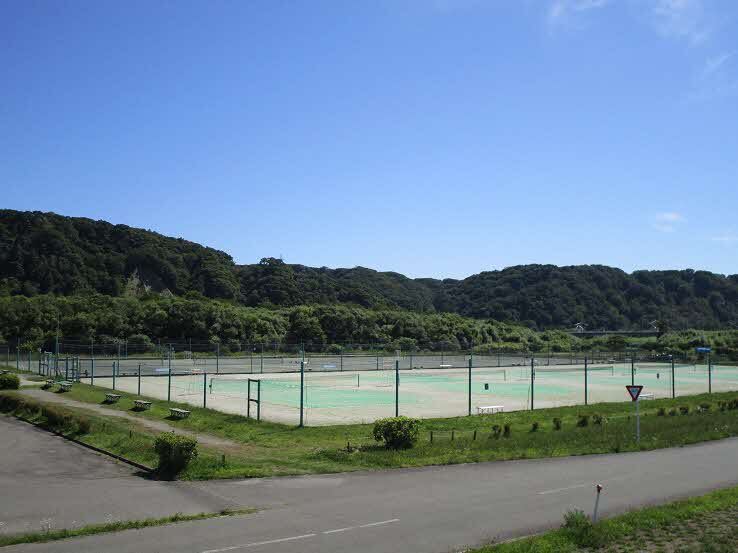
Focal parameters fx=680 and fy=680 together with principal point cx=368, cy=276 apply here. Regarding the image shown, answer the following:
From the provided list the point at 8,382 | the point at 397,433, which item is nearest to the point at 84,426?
the point at 397,433

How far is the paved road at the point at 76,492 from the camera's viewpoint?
10680mm

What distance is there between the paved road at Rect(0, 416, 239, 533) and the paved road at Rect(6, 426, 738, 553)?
0.78m

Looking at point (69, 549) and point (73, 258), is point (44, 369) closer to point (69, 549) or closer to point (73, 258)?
point (69, 549)

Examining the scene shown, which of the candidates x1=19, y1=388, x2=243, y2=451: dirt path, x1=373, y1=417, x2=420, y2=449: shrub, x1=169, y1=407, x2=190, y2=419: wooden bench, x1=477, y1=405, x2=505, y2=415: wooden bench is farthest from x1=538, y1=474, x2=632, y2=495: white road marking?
x1=169, y1=407, x2=190, y2=419: wooden bench

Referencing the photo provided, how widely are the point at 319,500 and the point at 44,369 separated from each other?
41.4 m

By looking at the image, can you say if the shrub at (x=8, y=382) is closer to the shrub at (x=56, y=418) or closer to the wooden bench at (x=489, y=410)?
the shrub at (x=56, y=418)

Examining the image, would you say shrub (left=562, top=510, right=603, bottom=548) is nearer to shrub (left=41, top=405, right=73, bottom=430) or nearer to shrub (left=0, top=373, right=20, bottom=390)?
shrub (left=41, top=405, right=73, bottom=430)

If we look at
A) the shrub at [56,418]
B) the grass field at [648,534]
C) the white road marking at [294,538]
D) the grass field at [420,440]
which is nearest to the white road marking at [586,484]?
the grass field at [648,534]

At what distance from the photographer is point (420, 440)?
18516 mm

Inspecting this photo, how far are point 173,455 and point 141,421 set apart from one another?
9.47 metres

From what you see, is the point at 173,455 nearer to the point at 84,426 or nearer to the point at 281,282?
the point at 84,426

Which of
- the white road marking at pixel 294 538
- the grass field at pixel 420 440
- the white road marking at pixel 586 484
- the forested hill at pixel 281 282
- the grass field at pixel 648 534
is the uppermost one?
the forested hill at pixel 281 282

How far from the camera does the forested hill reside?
4786 inches

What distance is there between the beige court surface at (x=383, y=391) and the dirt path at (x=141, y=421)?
2120mm
